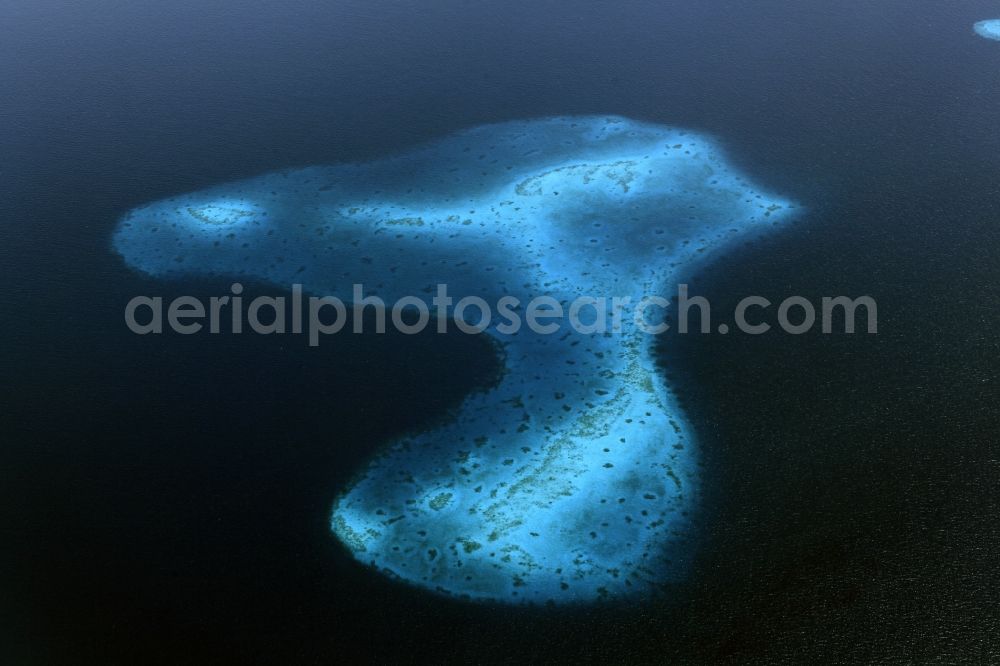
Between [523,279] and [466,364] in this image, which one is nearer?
[466,364]

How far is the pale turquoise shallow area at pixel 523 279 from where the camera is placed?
27.6 meters

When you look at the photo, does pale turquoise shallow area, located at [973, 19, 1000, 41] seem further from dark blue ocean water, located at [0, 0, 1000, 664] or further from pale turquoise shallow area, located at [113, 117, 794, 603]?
pale turquoise shallow area, located at [113, 117, 794, 603]

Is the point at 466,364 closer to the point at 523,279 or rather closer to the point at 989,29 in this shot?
the point at 523,279

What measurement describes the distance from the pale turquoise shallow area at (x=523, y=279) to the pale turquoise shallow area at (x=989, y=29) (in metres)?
24.8

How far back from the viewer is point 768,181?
44.5 meters

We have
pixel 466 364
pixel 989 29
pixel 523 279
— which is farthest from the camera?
pixel 989 29

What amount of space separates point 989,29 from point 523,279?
41414 mm

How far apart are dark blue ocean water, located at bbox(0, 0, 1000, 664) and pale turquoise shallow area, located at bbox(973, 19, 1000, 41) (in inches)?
39.2

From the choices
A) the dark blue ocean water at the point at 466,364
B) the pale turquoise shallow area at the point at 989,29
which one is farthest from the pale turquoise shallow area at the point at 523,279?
the pale turquoise shallow area at the point at 989,29

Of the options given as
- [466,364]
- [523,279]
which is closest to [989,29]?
[523,279]

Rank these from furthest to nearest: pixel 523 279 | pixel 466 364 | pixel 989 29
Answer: pixel 989 29, pixel 523 279, pixel 466 364

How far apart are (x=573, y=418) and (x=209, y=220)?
24.2m

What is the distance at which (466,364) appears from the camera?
34938 millimetres

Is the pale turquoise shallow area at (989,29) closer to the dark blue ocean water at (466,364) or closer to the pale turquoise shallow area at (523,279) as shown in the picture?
the dark blue ocean water at (466,364)
